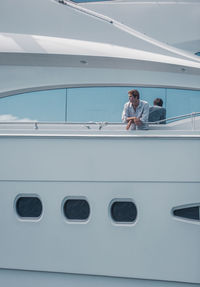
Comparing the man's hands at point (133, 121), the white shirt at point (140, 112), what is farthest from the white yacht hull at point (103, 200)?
A: the white shirt at point (140, 112)

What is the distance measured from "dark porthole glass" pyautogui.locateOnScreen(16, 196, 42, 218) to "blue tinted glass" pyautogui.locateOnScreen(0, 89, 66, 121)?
60.7 inches

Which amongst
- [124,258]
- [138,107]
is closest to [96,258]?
[124,258]

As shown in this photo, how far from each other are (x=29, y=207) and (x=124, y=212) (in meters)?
1.15

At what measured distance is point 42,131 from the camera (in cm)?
414

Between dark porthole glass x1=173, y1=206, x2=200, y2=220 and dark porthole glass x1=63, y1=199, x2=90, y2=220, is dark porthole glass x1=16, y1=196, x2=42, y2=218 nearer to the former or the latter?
dark porthole glass x1=63, y1=199, x2=90, y2=220

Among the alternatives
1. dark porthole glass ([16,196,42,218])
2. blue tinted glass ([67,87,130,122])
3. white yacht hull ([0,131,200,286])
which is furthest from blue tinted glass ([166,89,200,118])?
dark porthole glass ([16,196,42,218])

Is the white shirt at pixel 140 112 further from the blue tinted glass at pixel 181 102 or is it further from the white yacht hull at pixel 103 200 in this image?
the blue tinted glass at pixel 181 102

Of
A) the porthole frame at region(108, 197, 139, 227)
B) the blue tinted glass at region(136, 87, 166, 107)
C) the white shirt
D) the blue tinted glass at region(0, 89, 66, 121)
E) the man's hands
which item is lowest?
the porthole frame at region(108, 197, 139, 227)

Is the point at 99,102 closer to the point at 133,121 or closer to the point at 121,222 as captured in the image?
the point at 133,121

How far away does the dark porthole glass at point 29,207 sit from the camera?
413 centimetres

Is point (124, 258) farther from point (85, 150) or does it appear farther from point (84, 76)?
point (84, 76)

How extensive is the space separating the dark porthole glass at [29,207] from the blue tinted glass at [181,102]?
9.54ft

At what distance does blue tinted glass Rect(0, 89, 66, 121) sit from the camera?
17.8 feet

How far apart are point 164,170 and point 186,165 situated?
0.83 ft
